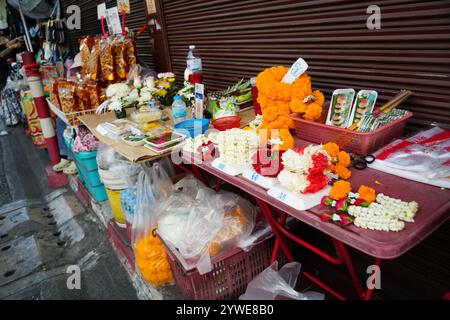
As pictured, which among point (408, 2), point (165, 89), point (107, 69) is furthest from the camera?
point (107, 69)

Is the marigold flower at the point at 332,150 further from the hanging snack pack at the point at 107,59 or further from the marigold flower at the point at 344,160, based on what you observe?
the hanging snack pack at the point at 107,59

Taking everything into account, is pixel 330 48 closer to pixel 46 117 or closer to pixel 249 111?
pixel 249 111

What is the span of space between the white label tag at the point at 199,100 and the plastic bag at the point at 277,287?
138cm

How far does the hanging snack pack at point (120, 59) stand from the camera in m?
4.21

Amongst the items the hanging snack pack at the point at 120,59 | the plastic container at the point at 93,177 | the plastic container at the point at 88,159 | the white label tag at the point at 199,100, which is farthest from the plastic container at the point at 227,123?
the hanging snack pack at the point at 120,59

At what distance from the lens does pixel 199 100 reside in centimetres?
264

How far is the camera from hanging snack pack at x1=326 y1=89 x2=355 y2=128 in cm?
189

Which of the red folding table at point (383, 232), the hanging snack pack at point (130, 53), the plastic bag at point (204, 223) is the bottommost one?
the plastic bag at point (204, 223)

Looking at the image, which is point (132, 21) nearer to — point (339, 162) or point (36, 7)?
point (36, 7)

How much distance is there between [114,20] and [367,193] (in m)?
5.02

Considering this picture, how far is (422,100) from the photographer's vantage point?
1859 mm

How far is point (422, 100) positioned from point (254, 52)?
64.5 inches

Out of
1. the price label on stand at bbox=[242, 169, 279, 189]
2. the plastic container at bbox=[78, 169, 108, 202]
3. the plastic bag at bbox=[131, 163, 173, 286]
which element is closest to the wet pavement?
the plastic container at bbox=[78, 169, 108, 202]

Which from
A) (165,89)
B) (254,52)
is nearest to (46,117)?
(165,89)
